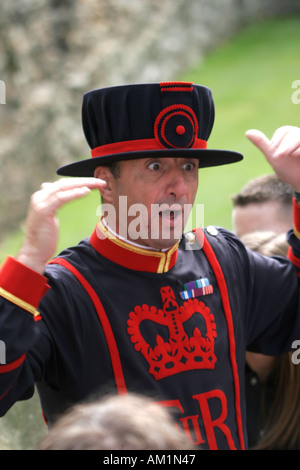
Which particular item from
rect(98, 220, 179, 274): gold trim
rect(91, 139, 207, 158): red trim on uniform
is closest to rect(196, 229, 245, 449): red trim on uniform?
rect(98, 220, 179, 274): gold trim

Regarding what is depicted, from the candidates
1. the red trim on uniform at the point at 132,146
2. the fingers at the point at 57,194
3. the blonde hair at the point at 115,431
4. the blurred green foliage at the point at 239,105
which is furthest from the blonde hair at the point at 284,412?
the blurred green foliage at the point at 239,105

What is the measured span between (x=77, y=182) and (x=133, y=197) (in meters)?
0.22

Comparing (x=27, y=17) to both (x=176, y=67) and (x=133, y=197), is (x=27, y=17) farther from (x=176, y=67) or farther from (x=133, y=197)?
(x=133, y=197)

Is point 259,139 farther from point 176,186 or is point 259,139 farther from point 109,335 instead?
point 109,335

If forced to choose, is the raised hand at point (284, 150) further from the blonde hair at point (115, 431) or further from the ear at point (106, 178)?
the blonde hair at point (115, 431)

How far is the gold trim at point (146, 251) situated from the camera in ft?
5.41

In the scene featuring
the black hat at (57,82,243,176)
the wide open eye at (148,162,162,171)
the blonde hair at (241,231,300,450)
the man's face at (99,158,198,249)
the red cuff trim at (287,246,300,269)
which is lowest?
the blonde hair at (241,231,300,450)

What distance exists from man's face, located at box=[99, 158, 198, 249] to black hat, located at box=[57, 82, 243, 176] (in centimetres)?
4

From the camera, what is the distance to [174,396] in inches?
62.2

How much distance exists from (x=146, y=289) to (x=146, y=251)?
0.32 ft

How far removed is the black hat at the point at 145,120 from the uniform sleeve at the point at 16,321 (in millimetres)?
364

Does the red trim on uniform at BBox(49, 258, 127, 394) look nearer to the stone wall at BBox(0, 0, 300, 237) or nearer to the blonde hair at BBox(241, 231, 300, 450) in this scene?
the blonde hair at BBox(241, 231, 300, 450)

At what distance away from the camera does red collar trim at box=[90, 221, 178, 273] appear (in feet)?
5.42

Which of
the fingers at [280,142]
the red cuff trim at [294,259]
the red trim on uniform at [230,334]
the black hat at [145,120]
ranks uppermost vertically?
the black hat at [145,120]
